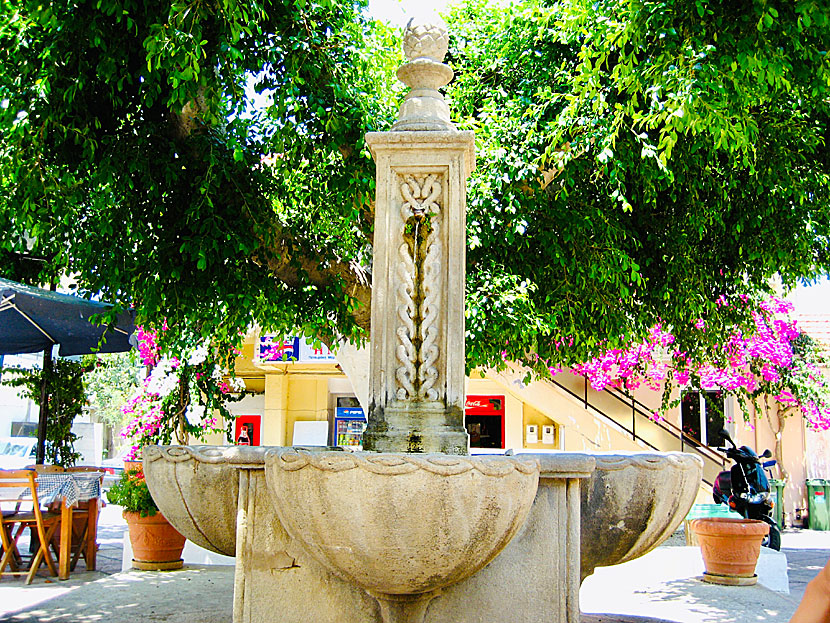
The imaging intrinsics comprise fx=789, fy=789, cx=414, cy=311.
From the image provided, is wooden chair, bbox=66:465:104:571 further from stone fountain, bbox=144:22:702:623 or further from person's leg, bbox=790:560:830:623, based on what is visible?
person's leg, bbox=790:560:830:623

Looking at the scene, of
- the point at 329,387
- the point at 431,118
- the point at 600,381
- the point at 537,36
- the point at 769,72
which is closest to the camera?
the point at 431,118

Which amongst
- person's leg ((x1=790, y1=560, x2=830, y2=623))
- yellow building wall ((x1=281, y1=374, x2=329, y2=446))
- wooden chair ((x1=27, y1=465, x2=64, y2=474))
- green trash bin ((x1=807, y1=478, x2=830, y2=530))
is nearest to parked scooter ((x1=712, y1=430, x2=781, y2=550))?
wooden chair ((x1=27, y1=465, x2=64, y2=474))

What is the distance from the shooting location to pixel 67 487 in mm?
7750

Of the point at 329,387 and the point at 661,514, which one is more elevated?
the point at 329,387

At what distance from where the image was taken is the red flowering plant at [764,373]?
13.8 meters

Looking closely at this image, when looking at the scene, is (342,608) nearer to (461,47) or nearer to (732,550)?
(732,550)

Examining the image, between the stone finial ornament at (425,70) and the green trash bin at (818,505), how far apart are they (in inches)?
571

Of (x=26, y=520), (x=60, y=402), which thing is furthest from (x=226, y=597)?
(x=60, y=402)

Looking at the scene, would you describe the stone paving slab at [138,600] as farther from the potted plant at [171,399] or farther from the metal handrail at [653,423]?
the metal handrail at [653,423]

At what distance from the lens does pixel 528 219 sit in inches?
284

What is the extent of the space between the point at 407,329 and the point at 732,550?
16.0 ft

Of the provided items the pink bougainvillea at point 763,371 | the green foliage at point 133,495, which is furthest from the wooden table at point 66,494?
the pink bougainvillea at point 763,371

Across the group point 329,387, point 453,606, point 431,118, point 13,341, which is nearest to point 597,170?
point 431,118

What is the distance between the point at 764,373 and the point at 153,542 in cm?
1121
